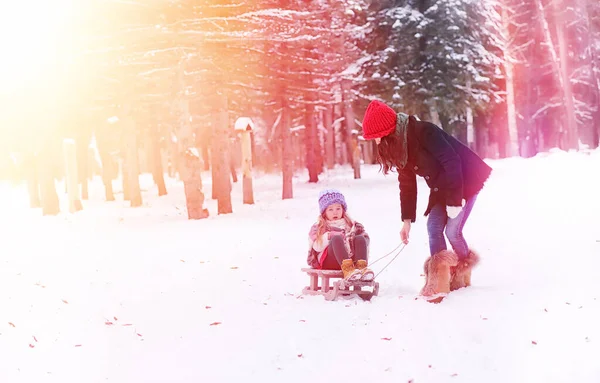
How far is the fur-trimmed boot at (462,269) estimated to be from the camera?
Result: 6.49 meters

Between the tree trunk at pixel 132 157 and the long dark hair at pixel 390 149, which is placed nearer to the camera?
the long dark hair at pixel 390 149

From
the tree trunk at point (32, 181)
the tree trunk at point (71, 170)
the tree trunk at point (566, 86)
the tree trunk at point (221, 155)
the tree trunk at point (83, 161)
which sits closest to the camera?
the tree trunk at point (221, 155)

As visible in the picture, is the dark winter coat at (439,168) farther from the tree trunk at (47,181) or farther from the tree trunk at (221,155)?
the tree trunk at (47,181)

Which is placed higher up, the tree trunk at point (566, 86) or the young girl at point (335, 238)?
the tree trunk at point (566, 86)

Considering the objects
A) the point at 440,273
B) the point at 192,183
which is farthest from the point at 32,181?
the point at 440,273

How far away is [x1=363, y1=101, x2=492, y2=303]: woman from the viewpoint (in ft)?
19.5

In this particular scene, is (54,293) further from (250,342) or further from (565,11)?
(565,11)

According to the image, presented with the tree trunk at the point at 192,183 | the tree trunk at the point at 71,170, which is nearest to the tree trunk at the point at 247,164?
the tree trunk at the point at 192,183

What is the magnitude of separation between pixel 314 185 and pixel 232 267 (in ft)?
58.1

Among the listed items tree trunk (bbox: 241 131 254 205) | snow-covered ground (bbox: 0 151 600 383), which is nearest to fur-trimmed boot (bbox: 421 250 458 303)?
snow-covered ground (bbox: 0 151 600 383)

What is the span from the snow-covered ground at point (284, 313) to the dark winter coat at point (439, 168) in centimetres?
98

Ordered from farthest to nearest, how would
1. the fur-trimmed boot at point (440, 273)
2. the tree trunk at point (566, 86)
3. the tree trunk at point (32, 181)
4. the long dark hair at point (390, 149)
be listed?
the tree trunk at point (566, 86)
the tree trunk at point (32, 181)
the fur-trimmed boot at point (440, 273)
the long dark hair at point (390, 149)

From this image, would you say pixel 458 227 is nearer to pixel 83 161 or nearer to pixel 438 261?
pixel 438 261

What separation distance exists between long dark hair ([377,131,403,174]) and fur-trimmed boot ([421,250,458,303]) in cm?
99
